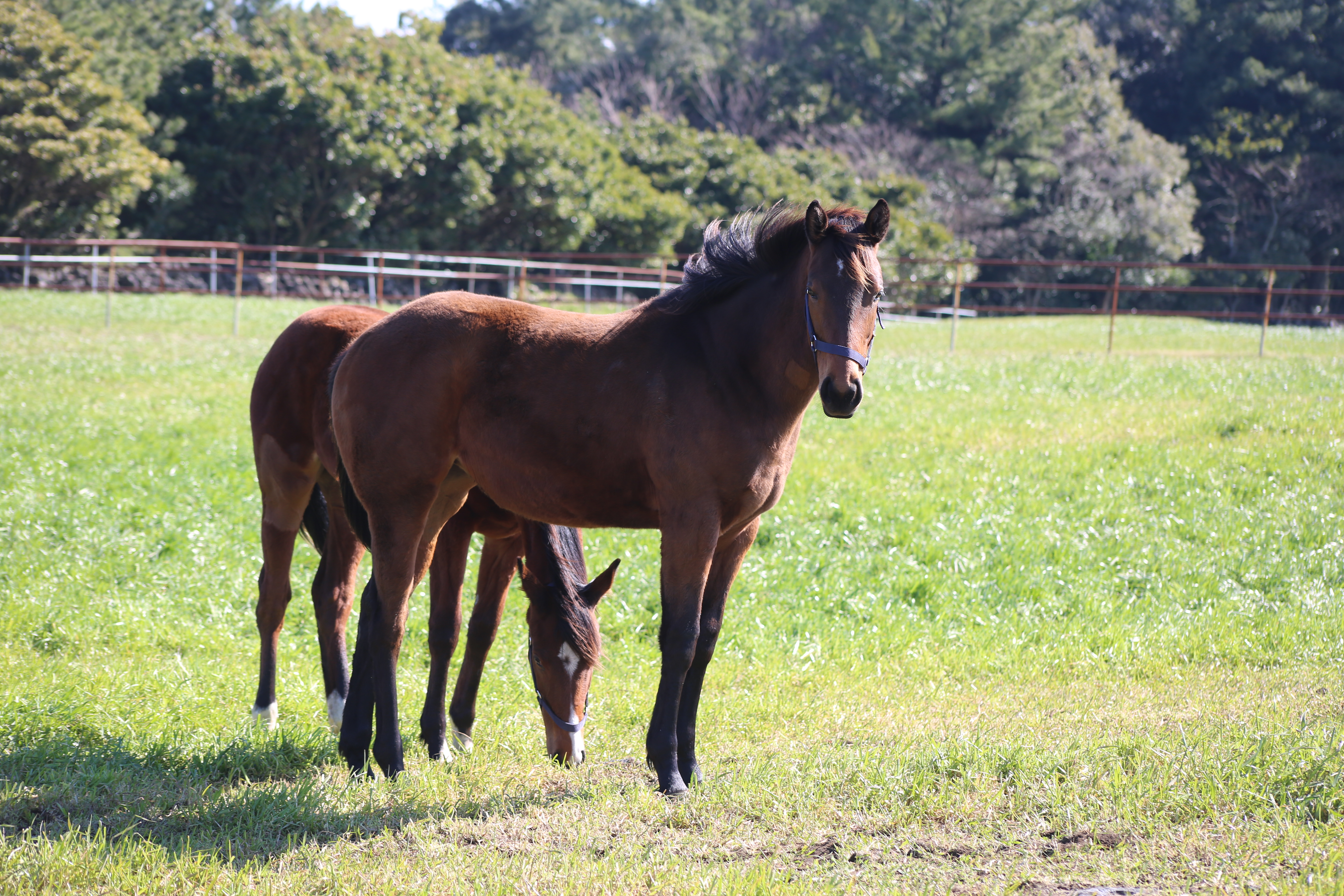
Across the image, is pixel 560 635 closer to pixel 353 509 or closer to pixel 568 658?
pixel 568 658

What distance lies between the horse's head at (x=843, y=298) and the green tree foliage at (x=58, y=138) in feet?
89.7

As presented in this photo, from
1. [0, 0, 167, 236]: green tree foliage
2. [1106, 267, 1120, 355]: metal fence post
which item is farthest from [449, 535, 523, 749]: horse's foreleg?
[0, 0, 167, 236]: green tree foliage

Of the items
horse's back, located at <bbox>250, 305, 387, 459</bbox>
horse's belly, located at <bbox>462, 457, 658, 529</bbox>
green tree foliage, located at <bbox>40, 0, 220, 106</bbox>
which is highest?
green tree foliage, located at <bbox>40, 0, 220, 106</bbox>

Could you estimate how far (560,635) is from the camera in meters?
4.51

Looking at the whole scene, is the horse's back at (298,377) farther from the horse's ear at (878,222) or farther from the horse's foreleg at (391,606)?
the horse's ear at (878,222)

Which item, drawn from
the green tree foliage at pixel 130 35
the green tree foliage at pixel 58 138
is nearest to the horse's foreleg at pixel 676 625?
the green tree foliage at pixel 58 138

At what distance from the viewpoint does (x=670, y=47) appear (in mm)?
51125

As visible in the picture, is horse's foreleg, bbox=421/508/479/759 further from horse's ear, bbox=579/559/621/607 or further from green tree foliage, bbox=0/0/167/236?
green tree foliage, bbox=0/0/167/236

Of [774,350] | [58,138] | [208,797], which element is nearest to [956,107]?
[58,138]

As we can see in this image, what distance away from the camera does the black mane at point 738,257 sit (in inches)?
151

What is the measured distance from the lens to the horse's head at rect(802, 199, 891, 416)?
10.9 ft

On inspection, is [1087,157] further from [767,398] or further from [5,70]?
[767,398]

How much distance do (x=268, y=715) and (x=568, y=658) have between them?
144 centimetres

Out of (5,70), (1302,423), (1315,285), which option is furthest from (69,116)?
(1315,285)
